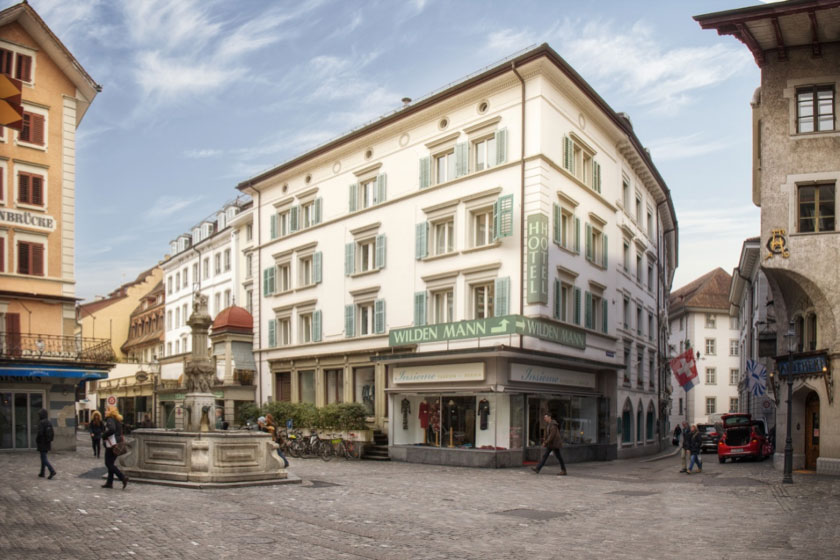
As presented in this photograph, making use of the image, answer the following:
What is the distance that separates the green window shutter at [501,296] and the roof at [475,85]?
790 cm

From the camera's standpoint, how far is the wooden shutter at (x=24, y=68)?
1420 inches

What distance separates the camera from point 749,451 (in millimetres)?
34406

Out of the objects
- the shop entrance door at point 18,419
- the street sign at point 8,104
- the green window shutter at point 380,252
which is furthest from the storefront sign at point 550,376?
the street sign at point 8,104

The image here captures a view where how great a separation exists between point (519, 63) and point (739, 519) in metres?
20.0

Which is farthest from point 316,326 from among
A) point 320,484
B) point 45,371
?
point 320,484

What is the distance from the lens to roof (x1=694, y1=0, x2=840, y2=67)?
2428 cm

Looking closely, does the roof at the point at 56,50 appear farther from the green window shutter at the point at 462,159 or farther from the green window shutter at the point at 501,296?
the green window shutter at the point at 501,296

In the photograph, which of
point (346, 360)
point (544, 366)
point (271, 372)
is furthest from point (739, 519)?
point (271, 372)

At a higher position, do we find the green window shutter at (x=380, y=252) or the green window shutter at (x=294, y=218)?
the green window shutter at (x=294, y=218)

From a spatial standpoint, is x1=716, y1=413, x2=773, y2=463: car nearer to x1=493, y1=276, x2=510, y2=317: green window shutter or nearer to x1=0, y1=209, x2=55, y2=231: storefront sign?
x1=493, y1=276, x2=510, y2=317: green window shutter

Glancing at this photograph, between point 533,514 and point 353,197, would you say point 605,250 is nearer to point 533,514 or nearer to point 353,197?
point 353,197

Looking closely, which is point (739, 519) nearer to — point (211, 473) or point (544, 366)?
point (211, 473)

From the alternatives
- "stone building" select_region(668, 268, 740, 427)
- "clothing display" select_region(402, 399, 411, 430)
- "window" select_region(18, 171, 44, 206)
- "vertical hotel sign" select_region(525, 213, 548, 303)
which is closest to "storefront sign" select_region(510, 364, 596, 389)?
"vertical hotel sign" select_region(525, 213, 548, 303)

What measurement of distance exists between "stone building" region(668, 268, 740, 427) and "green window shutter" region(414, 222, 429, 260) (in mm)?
50935
